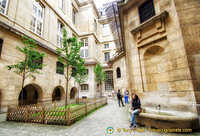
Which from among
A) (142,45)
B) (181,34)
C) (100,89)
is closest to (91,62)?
(100,89)

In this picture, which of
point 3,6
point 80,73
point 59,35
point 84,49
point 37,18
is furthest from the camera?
point 84,49

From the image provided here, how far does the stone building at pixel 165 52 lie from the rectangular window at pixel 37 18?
13224 mm

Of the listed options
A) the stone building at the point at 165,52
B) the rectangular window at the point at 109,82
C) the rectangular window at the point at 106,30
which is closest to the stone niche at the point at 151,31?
the stone building at the point at 165,52

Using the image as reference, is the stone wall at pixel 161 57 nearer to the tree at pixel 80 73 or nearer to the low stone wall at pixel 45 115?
the low stone wall at pixel 45 115

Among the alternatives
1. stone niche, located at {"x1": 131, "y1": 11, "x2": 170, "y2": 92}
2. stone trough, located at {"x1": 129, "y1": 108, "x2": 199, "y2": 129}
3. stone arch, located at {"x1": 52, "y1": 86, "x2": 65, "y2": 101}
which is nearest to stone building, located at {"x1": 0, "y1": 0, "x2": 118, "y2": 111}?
stone arch, located at {"x1": 52, "y1": 86, "x2": 65, "y2": 101}

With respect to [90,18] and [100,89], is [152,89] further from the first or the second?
[90,18]

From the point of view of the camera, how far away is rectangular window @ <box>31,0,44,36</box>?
591 inches

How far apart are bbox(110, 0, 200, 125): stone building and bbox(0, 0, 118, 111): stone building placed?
465 inches

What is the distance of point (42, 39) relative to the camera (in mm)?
15852

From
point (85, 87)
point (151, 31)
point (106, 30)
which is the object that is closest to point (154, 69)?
point (151, 31)

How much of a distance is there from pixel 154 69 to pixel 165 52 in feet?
4.05

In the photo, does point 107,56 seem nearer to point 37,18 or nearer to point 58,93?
point 58,93

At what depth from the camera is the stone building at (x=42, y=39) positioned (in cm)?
1045

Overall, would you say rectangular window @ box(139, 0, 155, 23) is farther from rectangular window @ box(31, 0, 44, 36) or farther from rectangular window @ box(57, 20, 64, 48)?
rectangular window @ box(57, 20, 64, 48)
